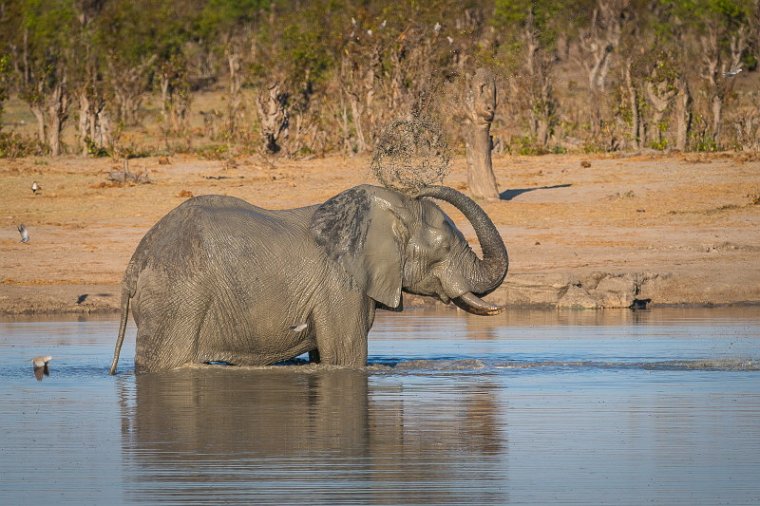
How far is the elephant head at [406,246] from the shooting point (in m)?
12.0

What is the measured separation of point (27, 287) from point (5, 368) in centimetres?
714

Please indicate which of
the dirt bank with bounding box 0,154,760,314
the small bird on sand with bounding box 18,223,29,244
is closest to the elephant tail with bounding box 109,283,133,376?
the dirt bank with bounding box 0,154,760,314

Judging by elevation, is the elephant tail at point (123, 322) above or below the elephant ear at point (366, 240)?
below

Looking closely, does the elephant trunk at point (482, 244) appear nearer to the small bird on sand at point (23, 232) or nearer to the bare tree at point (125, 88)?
the small bird on sand at point (23, 232)

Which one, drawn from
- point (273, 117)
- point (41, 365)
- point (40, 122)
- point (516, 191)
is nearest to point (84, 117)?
point (40, 122)

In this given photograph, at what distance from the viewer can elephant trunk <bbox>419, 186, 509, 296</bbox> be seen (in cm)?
1227

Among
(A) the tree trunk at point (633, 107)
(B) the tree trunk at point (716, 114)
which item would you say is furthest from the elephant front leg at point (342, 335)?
(B) the tree trunk at point (716, 114)

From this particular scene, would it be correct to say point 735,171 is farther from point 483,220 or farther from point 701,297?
point 483,220

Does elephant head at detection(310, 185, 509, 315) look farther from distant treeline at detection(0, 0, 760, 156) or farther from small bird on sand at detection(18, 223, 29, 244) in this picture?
distant treeline at detection(0, 0, 760, 156)

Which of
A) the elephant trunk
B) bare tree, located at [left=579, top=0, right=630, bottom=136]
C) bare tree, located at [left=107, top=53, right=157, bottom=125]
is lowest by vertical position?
the elephant trunk

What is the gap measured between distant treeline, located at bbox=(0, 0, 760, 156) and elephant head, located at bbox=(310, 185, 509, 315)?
14054 mm

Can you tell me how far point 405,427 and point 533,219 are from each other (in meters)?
15.5

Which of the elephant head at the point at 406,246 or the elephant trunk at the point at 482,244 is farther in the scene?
the elephant trunk at the point at 482,244

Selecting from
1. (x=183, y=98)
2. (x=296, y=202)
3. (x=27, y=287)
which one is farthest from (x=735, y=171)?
(x=183, y=98)
